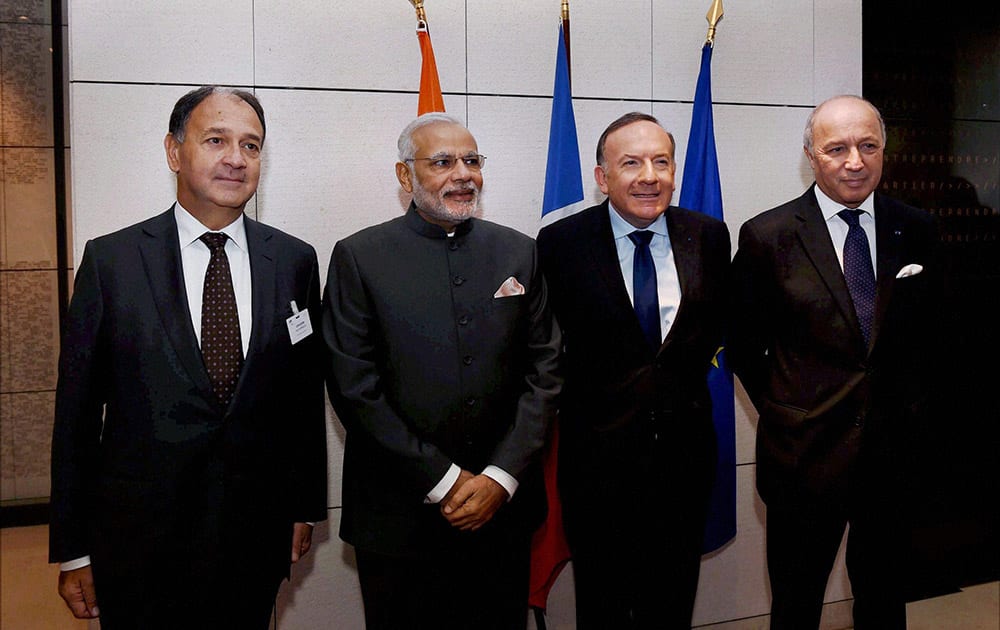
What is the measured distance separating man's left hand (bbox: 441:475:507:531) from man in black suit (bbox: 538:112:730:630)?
0.39 m

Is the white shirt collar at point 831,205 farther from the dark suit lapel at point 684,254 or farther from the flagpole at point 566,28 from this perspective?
the flagpole at point 566,28

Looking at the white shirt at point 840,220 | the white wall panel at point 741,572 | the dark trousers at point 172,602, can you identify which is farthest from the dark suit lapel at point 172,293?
the white wall panel at point 741,572

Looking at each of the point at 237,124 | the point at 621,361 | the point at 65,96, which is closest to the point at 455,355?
the point at 621,361

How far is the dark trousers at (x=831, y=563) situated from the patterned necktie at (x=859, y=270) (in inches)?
22.4

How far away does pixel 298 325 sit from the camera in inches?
84.7

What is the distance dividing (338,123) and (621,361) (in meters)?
1.50

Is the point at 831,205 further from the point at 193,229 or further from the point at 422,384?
the point at 193,229

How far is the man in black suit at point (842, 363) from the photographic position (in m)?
2.36

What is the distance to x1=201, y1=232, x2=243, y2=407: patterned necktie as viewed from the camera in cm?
204

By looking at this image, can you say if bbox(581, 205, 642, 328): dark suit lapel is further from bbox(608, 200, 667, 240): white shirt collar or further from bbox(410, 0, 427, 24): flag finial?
bbox(410, 0, 427, 24): flag finial

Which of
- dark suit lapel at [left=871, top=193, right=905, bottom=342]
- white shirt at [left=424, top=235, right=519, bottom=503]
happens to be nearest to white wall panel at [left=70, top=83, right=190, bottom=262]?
white shirt at [left=424, top=235, right=519, bottom=503]

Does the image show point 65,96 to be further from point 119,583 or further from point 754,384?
point 754,384

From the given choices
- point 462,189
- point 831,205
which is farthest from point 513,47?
point 831,205

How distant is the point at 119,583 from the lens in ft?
6.53
